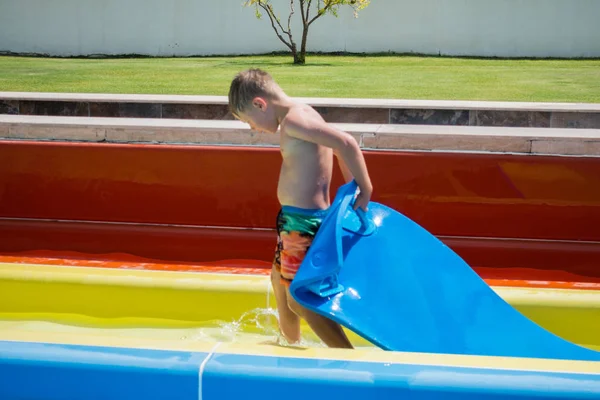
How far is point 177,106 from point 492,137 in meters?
3.64

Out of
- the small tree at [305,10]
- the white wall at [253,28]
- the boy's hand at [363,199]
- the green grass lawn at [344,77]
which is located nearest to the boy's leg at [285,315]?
the boy's hand at [363,199]

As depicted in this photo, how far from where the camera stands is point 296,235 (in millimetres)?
2479

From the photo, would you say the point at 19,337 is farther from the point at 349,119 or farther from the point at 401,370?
the point at 349,119

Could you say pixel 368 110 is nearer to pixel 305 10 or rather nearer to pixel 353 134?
pixel 353 134

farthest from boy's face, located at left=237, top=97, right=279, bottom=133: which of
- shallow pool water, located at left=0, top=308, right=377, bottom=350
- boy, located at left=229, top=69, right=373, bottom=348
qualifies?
shallow pool water, located at left=0, top=308, right=377, bottom=350

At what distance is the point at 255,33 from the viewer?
56.3ft

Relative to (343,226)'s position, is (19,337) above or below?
below

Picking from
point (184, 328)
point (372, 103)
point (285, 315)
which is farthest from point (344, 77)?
point (285, 315)

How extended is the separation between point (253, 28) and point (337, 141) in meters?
15.4

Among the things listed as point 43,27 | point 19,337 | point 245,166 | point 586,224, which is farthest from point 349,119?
point 43,27

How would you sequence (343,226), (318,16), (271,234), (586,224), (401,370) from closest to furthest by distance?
(401,370)
(343,226)
(586,224)
(271,234)
(318,16)

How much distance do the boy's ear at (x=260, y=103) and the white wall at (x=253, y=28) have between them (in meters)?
15.0

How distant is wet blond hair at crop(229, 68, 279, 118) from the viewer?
238 centimetres

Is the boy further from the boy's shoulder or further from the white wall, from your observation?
the white wall
